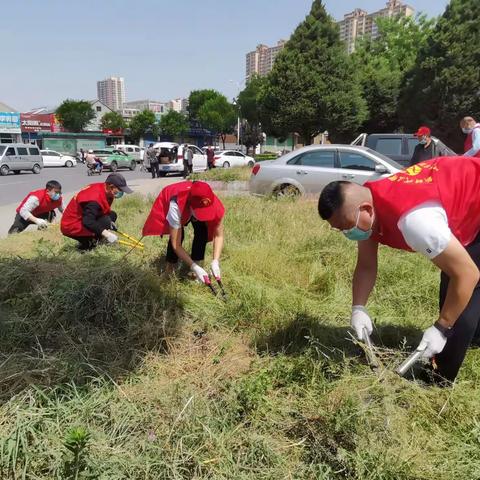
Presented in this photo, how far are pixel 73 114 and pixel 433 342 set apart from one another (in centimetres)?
5813

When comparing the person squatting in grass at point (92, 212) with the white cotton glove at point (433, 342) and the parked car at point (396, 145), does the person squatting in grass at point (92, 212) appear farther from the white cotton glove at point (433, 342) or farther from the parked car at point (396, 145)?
the parked car at point (396, 145)

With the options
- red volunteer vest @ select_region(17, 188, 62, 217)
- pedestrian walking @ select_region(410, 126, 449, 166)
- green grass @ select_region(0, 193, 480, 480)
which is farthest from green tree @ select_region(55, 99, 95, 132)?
green grass @ select_region(0, 193, 480, 480)

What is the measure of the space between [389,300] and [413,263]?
31.9 inches

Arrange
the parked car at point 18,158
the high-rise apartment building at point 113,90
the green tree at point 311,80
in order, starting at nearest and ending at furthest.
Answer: the green tree at point 311,80, the parked car at point 18,158, the high-rise apartment building at point 113,90

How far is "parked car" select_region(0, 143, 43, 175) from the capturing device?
20139 mm

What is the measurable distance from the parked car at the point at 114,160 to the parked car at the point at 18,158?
3817 mm

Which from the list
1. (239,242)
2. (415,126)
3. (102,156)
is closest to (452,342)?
(239,242)

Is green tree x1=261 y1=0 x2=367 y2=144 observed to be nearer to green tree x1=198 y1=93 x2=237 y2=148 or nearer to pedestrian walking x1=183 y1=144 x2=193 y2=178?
pedestrian walking x1=183 y1=144 x2=193 y2=178

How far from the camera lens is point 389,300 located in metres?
3.41

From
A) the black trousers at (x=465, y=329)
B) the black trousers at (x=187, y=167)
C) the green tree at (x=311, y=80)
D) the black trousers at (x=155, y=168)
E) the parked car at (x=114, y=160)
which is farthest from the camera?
the parked car at (x=114, y=160)

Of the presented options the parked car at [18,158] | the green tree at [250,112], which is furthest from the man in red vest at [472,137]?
the green tree at [250,112]

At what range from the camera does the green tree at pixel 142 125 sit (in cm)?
5991

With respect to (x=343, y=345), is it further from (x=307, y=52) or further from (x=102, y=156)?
(x=102, y=156)

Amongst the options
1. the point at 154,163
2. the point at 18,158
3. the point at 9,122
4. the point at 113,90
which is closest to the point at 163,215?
the point at 154,163
